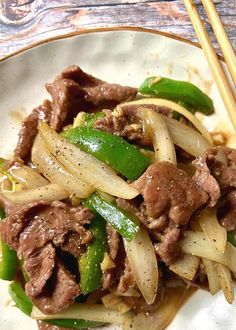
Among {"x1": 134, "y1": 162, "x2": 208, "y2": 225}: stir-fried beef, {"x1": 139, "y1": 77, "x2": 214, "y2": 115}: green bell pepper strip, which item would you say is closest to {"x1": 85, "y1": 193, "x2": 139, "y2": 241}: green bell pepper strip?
{"x1": 134, "y1": 162, "x2": 208, "y2": 225}: stir-fried beef

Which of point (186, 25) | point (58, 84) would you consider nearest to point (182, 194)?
point (58, 84)

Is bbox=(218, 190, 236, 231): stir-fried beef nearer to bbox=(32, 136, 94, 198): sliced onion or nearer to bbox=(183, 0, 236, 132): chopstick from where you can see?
bbox=(183, 0, 236, 132): chopstick

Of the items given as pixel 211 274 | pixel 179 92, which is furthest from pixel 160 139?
pixel 211 274

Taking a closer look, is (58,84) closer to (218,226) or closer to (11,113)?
(11,113)

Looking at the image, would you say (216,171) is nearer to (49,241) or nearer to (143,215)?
(143,215)

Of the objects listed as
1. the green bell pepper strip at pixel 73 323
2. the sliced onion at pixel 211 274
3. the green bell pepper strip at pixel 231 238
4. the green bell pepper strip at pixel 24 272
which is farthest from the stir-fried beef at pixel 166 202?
the green bell pepper strip at pixel 24 272

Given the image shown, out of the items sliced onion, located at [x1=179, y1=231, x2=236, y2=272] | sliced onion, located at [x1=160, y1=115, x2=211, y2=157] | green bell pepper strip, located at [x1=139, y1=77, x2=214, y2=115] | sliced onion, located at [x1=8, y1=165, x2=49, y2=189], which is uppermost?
green bell pepper strip, located at [x1=139, y1=77, x2=214, y2=115]

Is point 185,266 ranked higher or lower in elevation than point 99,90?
lower
